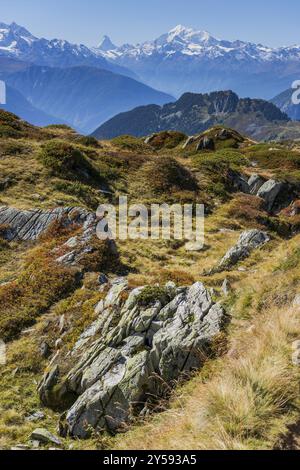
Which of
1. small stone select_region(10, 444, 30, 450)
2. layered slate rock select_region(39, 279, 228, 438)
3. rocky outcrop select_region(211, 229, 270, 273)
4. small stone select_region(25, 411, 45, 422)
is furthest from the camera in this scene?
rocky outcrop select_region(211, 229, 270, 273)

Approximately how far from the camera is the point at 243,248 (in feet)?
74.1

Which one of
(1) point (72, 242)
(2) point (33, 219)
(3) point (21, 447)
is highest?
(2) point (33, 219)

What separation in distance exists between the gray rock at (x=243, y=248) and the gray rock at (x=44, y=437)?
1243 cm

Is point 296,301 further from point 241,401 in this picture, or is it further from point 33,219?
point 33,219

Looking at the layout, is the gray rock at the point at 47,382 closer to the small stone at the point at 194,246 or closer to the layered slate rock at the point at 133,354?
the layered slate rock at the point at 133,354

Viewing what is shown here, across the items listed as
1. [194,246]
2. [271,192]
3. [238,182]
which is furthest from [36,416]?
[238,182]

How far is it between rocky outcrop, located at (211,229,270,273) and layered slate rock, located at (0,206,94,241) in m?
7.51

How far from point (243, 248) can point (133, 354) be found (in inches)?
516

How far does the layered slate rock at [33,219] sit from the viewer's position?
22.5 m

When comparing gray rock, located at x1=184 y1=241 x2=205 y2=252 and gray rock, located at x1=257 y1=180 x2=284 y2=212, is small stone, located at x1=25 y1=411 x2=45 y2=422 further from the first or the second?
gray rock, located at x1=257 y1=180 x2=284 y2=212

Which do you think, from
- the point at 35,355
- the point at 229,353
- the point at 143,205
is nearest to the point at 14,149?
the point at 143,205

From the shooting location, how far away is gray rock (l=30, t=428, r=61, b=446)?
9691mm

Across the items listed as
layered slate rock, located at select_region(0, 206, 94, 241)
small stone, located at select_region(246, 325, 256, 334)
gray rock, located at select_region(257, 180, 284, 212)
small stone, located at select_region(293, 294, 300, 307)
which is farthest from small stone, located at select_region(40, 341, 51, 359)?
gray rock, located at select_region(257, 180, 284, 212)
